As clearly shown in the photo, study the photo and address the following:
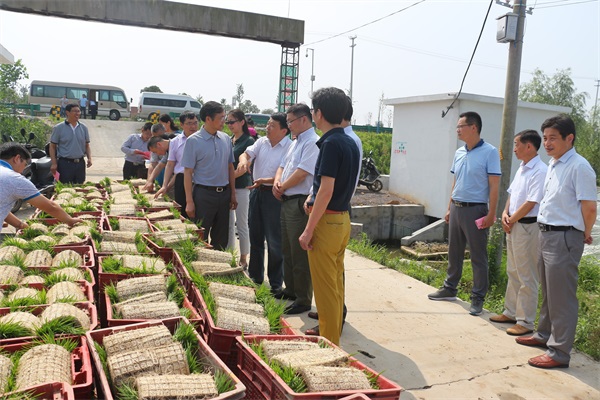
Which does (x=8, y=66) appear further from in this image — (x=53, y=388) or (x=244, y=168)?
(x=53, y=388)

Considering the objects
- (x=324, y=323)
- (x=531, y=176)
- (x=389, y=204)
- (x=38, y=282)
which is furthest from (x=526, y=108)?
(x=38, y=282)

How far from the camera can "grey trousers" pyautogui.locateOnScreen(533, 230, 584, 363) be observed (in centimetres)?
349

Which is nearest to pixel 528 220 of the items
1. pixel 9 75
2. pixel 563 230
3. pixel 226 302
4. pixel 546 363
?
pixel 563 230

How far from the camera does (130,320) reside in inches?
96.8

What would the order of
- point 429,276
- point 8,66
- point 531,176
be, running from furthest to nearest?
point 8,66 → point 429,276 → point 531,176

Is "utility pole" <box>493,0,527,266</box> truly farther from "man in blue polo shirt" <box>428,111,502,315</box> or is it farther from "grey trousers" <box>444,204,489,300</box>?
"grey trousers" <box>444,204,489,300</box>

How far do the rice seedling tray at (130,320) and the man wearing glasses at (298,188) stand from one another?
141 cm

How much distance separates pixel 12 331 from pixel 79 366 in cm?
37

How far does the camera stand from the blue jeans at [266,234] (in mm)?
4730

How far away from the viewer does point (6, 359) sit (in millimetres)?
2025

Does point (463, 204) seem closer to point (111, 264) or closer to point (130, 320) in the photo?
point (111, 264)

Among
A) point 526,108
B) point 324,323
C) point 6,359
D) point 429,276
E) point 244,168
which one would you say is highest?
point 526,108

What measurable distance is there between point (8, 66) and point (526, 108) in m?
13.3

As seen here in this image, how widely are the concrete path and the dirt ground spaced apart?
7225mm
